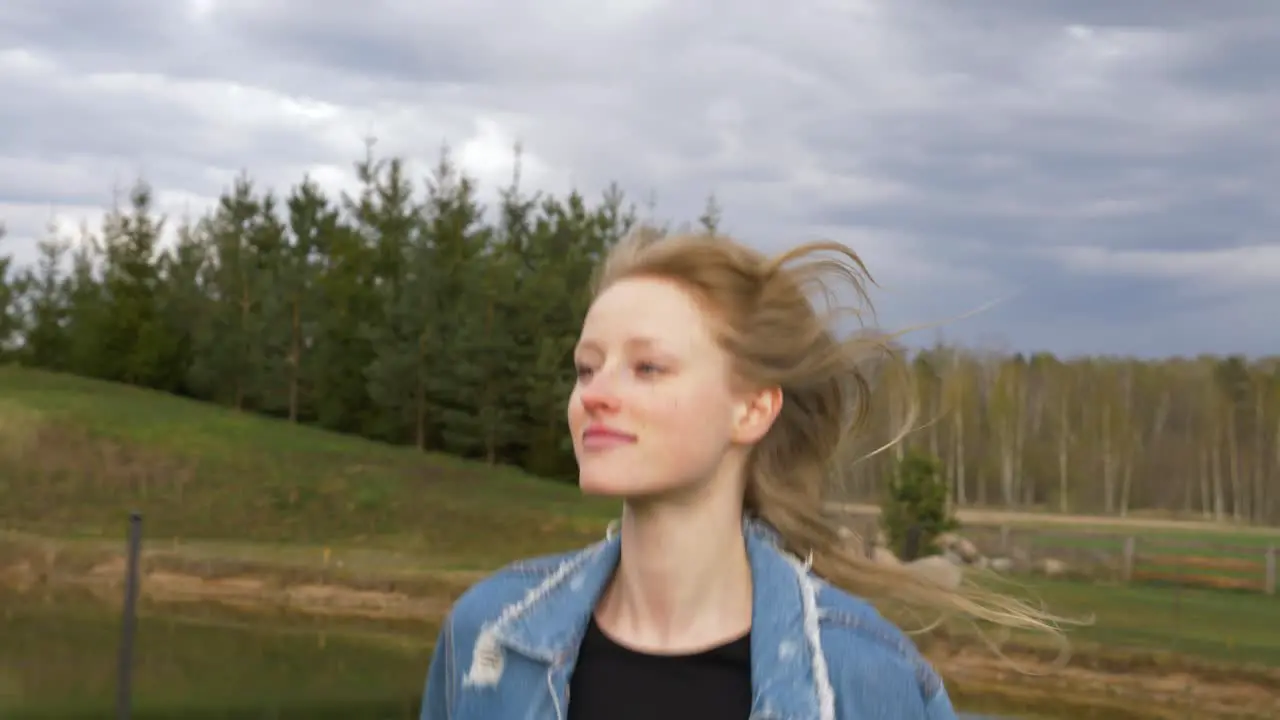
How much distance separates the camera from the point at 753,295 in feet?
6.32

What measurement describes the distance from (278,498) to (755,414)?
23.2 metres

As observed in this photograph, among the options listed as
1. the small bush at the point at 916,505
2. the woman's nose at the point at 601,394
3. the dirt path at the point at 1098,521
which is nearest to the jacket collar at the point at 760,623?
the woman's nose at the point at 601,394

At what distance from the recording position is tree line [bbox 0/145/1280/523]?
104 feet

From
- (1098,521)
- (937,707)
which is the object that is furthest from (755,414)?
(1098,521)

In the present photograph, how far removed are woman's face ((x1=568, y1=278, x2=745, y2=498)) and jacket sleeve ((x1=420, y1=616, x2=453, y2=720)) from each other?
0.92 ft

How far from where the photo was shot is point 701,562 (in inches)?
72.1

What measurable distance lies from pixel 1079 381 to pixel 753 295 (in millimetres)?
54919

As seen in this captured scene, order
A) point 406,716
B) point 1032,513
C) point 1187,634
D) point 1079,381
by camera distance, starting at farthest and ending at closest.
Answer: point 1079,381 < point 1032,513 < point 1187,634 < point 406,716

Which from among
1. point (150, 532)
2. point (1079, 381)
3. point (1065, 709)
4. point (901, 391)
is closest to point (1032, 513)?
point (1079, 381)

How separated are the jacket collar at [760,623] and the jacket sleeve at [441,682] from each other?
87 millimetres

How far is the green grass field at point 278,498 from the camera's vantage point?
65.3 ft

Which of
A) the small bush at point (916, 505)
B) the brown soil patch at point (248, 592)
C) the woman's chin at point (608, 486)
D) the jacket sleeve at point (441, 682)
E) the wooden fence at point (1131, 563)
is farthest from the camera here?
the wooden fence at point (1131, 563)

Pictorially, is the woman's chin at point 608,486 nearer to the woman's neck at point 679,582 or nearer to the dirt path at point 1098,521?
the woman's neck at point 679,582

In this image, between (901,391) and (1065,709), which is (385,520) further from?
(901,391)
